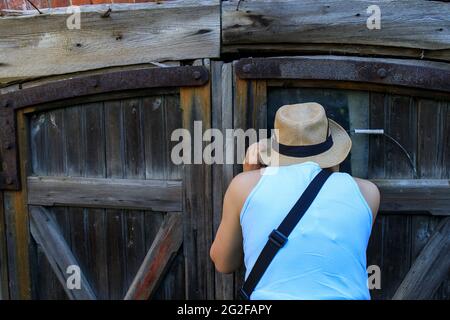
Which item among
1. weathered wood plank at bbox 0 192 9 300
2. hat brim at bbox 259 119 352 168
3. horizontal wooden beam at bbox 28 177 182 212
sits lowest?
weathered wood plank at bbox 0 192 9 300

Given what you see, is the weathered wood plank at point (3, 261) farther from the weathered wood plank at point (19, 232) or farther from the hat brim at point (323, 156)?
the hat brim at point (323, 156)

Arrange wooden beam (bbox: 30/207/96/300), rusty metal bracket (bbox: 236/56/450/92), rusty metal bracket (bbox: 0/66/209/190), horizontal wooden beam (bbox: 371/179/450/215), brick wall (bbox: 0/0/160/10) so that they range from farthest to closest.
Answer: wooden beam (bbox: 30/207/96/300) → brick wall (bbox: 0/0/160/10) → rusty metal bracket (bbox: 0/66/209/190) → horizontal wooden beam (bbox: 371/179/450/215) → rusty metal bracket (bbox: 236/56/450/92)

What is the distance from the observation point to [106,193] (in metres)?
2.97

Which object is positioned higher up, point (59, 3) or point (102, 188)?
point (59, 3)

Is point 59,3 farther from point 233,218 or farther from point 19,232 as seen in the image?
point 233,218

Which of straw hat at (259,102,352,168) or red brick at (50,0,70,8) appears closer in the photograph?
straw hat at (259,102,352,168)

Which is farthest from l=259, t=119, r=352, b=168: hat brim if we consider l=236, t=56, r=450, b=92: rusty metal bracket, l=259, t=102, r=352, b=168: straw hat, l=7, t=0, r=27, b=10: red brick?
l=7, t=0, r=27, b=10: red brick

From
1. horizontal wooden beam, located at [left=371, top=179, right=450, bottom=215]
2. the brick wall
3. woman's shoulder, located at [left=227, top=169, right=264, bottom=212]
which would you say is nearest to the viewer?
woman's shoulder, located at [left=227, top=169, right=264, bottom=212]

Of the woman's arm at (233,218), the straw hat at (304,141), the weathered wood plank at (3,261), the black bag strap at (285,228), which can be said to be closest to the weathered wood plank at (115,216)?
the weathered wood plank at (3,261)

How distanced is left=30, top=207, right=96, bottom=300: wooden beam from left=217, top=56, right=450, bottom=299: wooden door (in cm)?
126

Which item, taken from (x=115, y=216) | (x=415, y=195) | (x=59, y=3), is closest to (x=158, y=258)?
(x=115, y=216)

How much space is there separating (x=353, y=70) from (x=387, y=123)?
0.35m

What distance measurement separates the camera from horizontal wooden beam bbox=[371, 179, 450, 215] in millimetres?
2627

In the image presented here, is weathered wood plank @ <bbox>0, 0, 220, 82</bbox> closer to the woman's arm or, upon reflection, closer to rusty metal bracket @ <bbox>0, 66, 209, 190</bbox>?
rusty metal bracket @ <bbox>0, 66, 209, 190</bbox>
